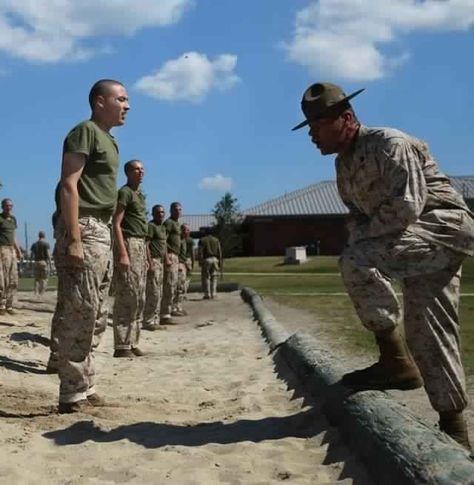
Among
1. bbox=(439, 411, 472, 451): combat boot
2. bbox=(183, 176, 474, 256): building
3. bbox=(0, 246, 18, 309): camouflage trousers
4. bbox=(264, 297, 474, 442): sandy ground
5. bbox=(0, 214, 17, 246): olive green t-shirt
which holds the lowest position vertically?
bbox=(264, 297, 474, 442): sandy ground

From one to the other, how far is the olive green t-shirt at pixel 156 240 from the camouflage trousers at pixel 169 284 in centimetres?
147

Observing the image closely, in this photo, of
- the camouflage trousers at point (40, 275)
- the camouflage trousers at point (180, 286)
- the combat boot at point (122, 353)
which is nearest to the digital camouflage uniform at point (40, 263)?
the camouflage trousers at point (40, 275)

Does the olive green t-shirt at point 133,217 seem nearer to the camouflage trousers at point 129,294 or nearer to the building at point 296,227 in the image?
the camouflage trousers at point 129,294

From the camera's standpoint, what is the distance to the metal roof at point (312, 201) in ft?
213

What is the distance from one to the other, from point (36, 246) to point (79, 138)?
1840cm

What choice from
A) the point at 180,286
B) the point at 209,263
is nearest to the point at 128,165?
the point at 180,286

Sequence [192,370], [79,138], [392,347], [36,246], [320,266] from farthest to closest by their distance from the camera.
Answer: [320,266]
[36,246]
[192,370]
[79,138]
[392,347]

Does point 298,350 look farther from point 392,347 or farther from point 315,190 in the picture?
point 315,190

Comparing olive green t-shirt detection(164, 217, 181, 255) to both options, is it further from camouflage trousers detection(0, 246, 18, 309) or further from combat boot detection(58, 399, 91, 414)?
combat boot detection(58, 399, 91, 414)

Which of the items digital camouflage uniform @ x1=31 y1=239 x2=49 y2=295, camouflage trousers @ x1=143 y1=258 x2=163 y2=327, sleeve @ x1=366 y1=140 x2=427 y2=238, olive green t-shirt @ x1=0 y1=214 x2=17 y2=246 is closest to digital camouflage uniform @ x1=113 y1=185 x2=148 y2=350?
camouflage trousers @ x1=143 y1=258 x2=163 y2=327

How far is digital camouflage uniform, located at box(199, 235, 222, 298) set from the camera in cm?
2033

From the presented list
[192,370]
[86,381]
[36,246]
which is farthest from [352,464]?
[36,246]

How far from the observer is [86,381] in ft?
16.9

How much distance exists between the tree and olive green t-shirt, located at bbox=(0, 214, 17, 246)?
4842 cm
